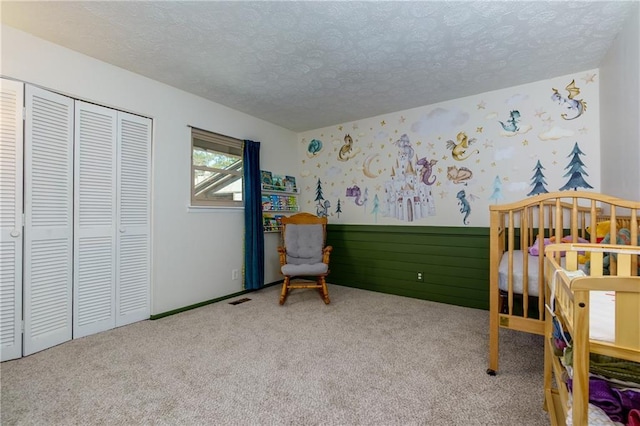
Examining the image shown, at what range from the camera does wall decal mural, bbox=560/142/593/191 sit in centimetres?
255

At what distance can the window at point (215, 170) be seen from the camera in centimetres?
313

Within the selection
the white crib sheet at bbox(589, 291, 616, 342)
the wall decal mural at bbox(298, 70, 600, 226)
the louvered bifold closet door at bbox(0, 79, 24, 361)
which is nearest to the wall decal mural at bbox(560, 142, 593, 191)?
the wall decal mural at bbox(298, 70, 600, 226)

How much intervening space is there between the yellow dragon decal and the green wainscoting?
803mm

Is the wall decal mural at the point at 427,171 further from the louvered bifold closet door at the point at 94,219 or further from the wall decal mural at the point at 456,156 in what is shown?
the louvered bifold closet door at the point at 94,219

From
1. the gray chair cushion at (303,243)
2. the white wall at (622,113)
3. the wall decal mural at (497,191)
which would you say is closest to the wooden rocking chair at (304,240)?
the gray chair cushion at (303,243)

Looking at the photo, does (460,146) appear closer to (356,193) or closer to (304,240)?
(356,193)

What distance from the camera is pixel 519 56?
2273mm

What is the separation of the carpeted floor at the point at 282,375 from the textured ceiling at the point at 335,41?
223 centimetres

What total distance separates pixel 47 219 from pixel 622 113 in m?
4.21

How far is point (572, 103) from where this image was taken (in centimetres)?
258

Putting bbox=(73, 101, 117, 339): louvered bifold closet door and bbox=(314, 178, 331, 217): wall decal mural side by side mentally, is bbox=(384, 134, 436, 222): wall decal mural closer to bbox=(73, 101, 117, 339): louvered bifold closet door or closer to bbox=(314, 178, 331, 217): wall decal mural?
bbox=(314, 178, 331, 217): wall decal mural

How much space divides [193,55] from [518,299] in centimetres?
314

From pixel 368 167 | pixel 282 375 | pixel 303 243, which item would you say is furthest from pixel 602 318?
pixel 368 167

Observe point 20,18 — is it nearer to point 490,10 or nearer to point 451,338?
point 490,10
